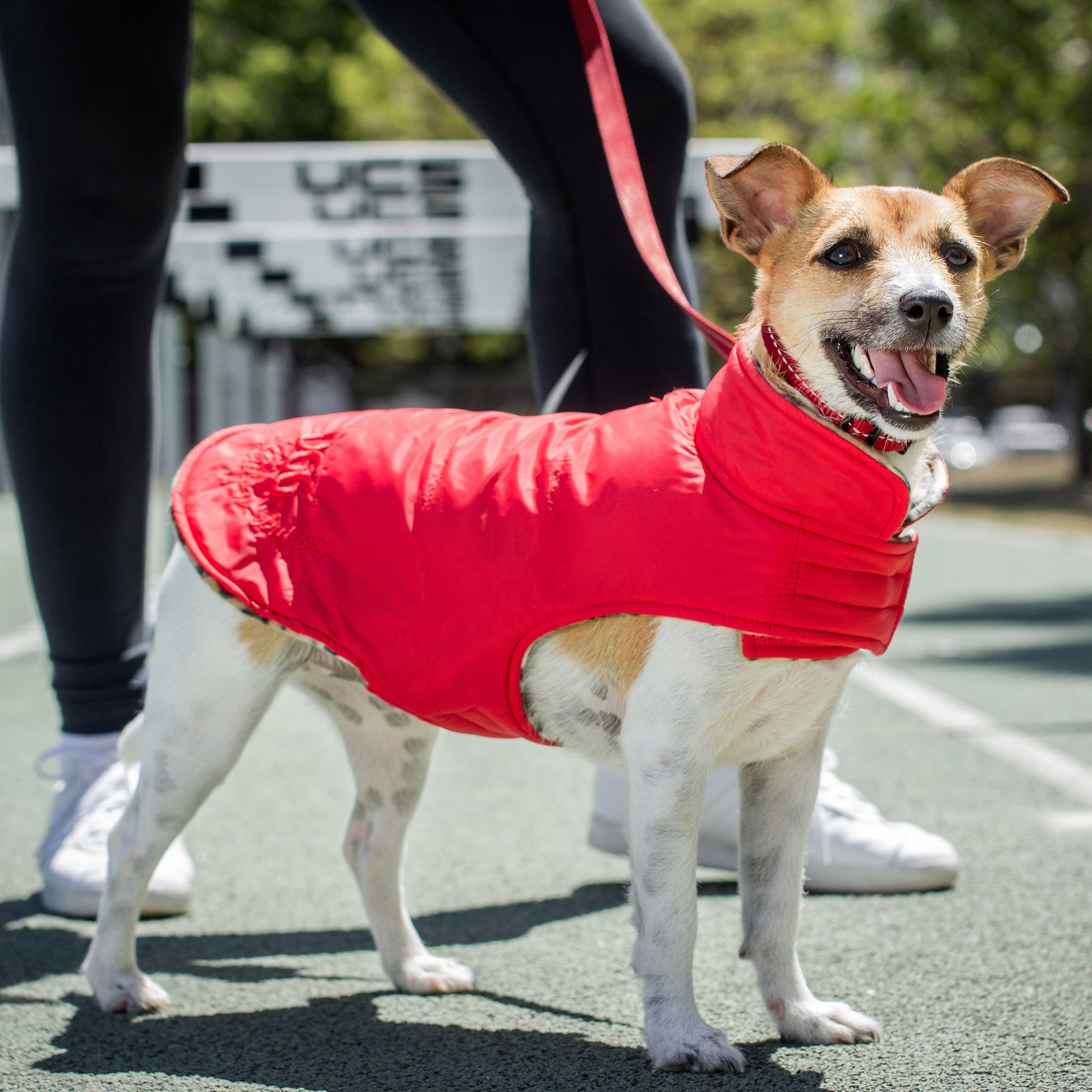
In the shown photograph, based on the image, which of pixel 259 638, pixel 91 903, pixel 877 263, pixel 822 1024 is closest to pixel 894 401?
pixel 877 263

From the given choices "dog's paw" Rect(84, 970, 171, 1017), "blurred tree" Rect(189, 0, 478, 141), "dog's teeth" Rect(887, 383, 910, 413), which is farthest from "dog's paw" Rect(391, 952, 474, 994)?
"blurred tree" Rect(189, 0, 478, 141)

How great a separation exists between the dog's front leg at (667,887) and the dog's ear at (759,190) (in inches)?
32.6

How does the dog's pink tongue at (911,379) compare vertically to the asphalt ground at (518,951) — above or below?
above

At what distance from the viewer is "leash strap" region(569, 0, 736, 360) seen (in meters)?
2.27

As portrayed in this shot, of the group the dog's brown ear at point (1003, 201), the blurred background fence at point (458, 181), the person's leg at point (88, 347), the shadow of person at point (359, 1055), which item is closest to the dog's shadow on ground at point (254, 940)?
the person's leg at point (88, 347)

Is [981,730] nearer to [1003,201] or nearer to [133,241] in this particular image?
[1003,201]

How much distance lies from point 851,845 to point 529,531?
1.14m

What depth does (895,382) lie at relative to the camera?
6.40ft

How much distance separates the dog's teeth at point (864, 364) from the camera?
1.95 metres

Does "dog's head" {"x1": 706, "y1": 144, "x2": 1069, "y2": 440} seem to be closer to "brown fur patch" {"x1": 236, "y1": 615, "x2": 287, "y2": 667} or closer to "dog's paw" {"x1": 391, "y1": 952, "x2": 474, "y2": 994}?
"brown fur patch" {"x1": 236, "y1": 615, "x2": 287, "y2": 667}

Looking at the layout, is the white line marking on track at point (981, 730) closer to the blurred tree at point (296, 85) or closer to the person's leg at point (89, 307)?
the person's leg at point (89, 307)

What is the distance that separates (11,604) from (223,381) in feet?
15.6

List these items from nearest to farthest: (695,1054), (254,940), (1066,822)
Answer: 1. (695,1054)
2. (254,940)
3. (1066,822)

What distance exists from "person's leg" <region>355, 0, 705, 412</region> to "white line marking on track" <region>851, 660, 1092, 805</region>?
0.85 m
